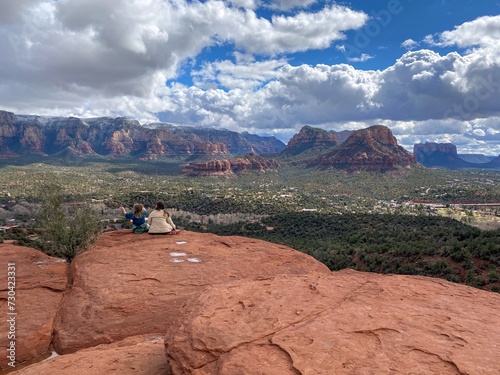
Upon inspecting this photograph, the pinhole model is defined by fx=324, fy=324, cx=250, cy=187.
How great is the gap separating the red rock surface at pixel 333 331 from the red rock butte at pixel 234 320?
0.9 inches

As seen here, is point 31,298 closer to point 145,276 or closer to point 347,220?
point 145,276

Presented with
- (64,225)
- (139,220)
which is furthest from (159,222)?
(64,225)

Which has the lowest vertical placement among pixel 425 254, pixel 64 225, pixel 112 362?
pixel 425 254

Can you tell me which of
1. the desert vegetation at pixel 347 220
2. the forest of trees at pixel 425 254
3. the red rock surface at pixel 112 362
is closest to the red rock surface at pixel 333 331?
the red rock surface at pixel 112 362

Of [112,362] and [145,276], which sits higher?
[145,276]

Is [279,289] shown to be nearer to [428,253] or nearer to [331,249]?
[428,253]

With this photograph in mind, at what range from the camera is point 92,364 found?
6.98 meters

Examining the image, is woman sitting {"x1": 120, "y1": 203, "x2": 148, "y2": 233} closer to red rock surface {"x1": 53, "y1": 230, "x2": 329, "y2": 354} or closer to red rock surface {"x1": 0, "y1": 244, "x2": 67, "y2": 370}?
red rock surface {"x1": 53, "y1": 230, "x2": 329, "y2": 354}

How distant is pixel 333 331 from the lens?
5.86m

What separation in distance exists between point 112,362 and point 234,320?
2971 millimetres

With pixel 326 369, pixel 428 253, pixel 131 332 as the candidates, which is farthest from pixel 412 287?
pixel 428 253

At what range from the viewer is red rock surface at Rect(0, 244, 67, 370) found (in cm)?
877

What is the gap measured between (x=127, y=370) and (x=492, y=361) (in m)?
6.63

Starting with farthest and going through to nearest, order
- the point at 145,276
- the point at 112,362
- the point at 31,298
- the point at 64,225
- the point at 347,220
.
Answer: the point at 347,220 < the point at 64,225 < the point at 145,276 < the point at 31,298 < the point at 112,362
